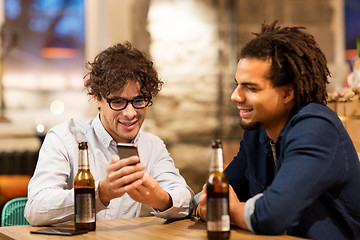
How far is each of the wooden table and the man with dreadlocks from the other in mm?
51

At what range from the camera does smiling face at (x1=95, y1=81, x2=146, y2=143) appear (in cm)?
214

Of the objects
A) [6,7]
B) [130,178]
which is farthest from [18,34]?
[130,178]

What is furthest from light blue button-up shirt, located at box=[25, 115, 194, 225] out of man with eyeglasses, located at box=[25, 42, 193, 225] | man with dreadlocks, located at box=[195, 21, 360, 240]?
man with dreadlocks, located at box=[195, 21, 360, 240]

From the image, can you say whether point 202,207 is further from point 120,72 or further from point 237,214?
point 120,72

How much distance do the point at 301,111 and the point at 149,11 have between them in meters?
3.33

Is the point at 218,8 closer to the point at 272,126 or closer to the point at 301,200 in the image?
the point at 272,126

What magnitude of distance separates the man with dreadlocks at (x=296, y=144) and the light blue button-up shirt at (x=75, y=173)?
0.30 meters

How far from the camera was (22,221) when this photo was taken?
2.39 m

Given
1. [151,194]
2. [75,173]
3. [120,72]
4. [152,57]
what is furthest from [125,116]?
[152,57]

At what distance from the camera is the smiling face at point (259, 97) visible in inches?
67.4

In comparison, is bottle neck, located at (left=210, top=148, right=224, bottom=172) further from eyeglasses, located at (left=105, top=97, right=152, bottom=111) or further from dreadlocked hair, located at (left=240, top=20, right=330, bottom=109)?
eyeglasses, located at (left=105, top=97, right=152, bottom=111)

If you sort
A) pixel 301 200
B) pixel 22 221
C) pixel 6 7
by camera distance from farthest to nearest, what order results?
pixel 6 7
pixel 22 221
pixel 301 200

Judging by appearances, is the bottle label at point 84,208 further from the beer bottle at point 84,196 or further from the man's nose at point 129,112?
the man's nose at point 129,112

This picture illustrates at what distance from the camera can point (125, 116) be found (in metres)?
2.15
